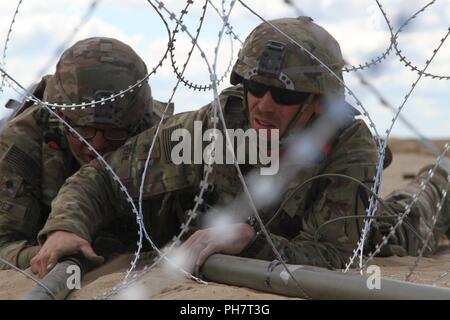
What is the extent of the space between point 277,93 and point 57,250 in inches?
58.5

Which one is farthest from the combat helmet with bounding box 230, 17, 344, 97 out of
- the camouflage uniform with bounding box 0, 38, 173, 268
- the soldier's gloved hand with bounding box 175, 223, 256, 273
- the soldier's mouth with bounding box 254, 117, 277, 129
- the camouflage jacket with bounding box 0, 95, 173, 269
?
the camouflage jacket with bounding box 0, 95, 173, 269

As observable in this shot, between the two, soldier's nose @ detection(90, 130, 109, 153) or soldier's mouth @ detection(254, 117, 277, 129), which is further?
soldier's nose @ detection(90, 130, 109, 153)

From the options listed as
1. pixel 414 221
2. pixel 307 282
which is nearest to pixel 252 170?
pixel 307 282

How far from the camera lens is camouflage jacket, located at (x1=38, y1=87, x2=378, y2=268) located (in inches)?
237

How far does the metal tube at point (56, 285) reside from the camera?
5.08 meters

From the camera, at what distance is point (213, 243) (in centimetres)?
565

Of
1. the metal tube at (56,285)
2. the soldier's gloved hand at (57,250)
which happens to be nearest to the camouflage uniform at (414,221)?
the soldier's gloved hand at (57,250)

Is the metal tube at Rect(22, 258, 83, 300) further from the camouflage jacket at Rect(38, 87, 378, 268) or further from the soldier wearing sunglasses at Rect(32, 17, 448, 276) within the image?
the camouflage jacket at Rect(38, 87, 378, 268)

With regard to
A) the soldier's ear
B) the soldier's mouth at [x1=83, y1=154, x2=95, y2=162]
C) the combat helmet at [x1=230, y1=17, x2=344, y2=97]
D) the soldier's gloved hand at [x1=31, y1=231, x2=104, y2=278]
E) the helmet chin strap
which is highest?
the combat helmet at [x1=230, y1=17, x2=344, y2=97]

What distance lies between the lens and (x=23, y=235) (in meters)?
6.82

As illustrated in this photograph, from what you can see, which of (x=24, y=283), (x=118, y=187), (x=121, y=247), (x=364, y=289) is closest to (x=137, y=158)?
(x=118, y=187)

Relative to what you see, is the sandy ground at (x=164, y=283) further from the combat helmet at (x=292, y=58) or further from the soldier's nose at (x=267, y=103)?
the combat helmet at (x=292, y=58)

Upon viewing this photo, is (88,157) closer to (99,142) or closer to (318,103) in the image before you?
(99,142)
